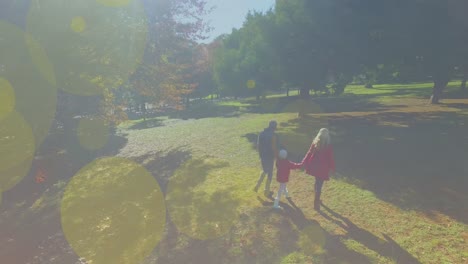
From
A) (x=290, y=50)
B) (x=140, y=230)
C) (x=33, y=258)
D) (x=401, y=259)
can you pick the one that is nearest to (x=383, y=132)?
(x=290, y=50)

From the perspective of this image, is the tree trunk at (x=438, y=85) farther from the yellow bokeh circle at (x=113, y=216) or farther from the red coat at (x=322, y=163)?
the yellow bokeh circle at (x=113, y=216)

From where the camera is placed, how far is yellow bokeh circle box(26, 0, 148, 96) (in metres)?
7.76

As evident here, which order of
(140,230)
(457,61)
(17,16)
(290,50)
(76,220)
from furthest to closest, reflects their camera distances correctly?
(290,50) → (457,61) → (17,16) → (76,220) → (140,230)

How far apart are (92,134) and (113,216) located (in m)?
14.3

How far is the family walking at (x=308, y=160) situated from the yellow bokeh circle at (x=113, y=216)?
276cm

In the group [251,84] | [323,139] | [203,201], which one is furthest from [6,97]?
[251,84]

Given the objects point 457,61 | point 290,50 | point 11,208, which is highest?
point 290,50

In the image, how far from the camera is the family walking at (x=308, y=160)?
6.19m

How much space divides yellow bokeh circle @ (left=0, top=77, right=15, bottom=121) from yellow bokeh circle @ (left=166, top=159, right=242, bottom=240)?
468 cm

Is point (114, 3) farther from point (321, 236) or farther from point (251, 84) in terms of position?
point (251, 84)

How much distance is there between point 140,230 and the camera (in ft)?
20.2

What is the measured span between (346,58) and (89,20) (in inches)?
456

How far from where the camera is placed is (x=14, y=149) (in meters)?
10.3

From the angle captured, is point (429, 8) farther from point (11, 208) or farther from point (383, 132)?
point (11, 208)
